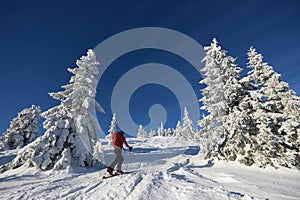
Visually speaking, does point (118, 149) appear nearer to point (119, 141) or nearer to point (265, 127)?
point (119, 141)

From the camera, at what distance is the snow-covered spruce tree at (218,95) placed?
13.5 m

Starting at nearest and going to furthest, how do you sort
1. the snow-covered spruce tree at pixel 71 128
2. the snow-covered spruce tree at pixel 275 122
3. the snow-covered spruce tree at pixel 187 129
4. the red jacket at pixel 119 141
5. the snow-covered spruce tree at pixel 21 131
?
the red jacket at pixel 119 141, the snow-covered spruce tree at pixel 275 122, the snow-covered spruce tree at pixel 71 128, the snow-covered spruce tree at pixel 21 131, the snow-covered spruce tree at pixel 187 129

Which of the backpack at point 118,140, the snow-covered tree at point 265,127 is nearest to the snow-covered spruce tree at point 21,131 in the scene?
the backpack at point 118,140

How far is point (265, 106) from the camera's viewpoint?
13438mm

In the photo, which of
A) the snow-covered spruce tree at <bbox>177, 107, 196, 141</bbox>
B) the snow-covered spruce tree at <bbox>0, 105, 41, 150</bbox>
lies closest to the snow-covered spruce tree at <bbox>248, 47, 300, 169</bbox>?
the snow-covered spruce tree at <bbox>0, 105, 41, 150</bbox>

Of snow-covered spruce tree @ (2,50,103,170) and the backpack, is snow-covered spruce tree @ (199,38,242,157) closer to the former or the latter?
the backpack

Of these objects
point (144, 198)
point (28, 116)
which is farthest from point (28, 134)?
point (144, 198)

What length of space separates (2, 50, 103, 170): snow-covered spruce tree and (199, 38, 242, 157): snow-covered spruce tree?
10338 mm

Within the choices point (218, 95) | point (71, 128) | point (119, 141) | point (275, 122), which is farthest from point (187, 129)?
point (119, 141)

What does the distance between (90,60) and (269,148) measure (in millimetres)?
16342

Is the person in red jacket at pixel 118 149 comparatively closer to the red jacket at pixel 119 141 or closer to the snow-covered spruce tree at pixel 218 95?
the red jacket at pixel 119 141

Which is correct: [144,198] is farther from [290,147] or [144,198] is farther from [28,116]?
[28,116]

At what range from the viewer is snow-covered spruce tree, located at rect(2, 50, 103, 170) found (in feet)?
38.6

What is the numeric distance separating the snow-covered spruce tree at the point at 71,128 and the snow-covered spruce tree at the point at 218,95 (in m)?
10.3
